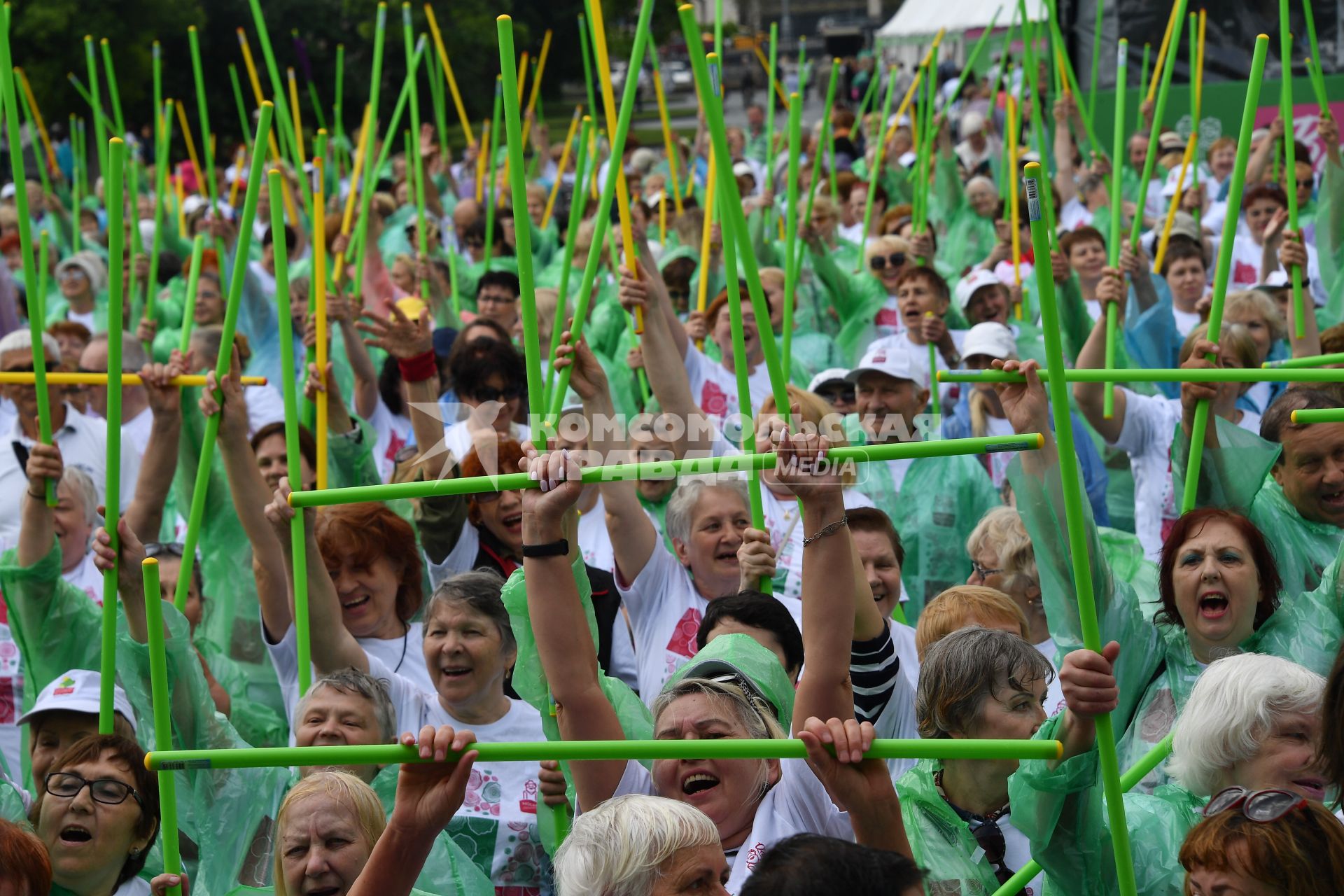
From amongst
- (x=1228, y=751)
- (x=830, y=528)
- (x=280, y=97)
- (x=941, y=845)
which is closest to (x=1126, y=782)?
(x=1228, y=751)

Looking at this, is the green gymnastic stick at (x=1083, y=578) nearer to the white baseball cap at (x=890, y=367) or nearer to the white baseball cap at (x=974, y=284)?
the white baseball cap at (x=890, y=367)

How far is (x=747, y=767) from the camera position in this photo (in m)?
3.08

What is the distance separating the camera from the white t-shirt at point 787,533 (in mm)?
4574

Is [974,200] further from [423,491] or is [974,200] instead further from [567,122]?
[567,122]

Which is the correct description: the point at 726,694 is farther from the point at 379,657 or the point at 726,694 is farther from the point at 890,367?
the point at 890,367

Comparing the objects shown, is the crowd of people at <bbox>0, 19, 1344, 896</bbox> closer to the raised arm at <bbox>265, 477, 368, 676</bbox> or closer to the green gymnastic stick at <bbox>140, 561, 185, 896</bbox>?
the raised arm at <bbox>265, 477, 368, 676</bbox>

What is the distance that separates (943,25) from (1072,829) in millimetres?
18343

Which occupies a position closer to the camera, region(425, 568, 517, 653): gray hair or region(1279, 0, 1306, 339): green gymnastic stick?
region(425, 568, 517, 653): gray hair

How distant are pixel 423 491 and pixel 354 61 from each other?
1014 inches

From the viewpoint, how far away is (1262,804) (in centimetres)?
254

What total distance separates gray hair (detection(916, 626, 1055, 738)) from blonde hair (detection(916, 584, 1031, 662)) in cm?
45

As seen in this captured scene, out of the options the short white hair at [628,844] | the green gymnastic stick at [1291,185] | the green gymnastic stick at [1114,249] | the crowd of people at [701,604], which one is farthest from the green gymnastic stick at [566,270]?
the green gymnastic stick at [1291,185]

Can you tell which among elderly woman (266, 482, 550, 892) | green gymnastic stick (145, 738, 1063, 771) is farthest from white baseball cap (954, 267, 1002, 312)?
green gymnastic stick (145, 738, 1063, 771)

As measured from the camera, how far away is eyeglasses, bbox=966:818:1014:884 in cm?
301
